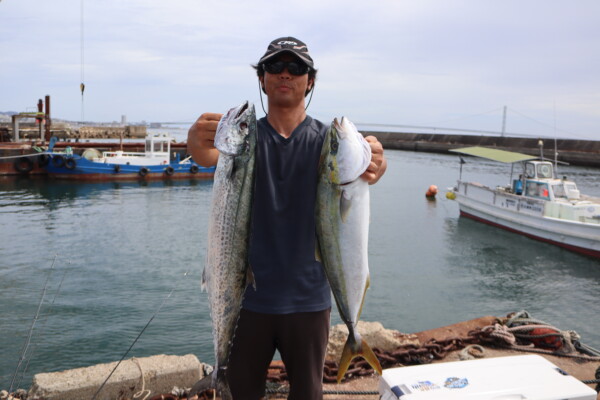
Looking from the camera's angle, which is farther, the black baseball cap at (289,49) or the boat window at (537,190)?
the boat window at (537,190)

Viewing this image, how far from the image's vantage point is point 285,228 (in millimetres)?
2520

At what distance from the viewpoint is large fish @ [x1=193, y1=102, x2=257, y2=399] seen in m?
2.40

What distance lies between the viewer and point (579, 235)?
17.8 metres

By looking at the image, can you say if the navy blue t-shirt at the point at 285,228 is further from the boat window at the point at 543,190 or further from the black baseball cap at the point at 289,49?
the boat window at the point at 543,190

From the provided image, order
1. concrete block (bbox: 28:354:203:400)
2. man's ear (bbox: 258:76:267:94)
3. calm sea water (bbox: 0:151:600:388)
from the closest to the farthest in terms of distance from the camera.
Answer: man's ear (bbox: 258:76:267:94)
concrete block (bbox: 28:354:203:400)
calm sea water (bbox: 0:151:600:388)

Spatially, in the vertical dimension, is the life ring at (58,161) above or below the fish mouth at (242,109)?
below

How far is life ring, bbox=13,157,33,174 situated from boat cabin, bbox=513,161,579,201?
29442 mm

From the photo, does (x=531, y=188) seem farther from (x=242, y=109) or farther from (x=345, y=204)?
(x=242, y=109)

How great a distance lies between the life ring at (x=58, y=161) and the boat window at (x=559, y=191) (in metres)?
28.3

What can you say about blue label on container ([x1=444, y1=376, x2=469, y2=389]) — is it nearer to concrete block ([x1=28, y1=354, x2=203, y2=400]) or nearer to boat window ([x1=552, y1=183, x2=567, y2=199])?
concrete block ([x1=28, y1=354, x2=203, y2=400])

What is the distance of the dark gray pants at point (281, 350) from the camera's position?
254cm

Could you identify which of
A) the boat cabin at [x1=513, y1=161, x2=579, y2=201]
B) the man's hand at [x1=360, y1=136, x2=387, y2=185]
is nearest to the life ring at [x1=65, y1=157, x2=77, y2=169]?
the boat cabin at [x1=513, y1=161, x2=579, y2=201]

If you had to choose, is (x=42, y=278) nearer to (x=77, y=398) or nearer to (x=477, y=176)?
(x=77, y=398)

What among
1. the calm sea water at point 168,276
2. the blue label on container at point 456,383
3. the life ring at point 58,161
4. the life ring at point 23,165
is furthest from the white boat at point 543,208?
the life ring at point 23,165
